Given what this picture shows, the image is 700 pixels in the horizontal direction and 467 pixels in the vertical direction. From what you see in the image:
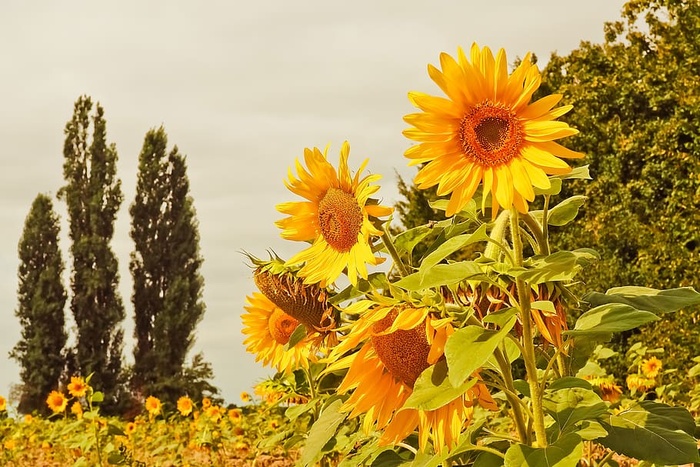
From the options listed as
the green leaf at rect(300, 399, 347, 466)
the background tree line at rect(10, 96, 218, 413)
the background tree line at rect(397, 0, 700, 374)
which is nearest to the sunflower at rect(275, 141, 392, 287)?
the green leaf at rect(300, 399, 347, 466)

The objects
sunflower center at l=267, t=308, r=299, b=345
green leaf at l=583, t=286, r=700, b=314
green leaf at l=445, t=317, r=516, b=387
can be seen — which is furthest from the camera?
sunflower center at l=267, t=308, r=299, b=345

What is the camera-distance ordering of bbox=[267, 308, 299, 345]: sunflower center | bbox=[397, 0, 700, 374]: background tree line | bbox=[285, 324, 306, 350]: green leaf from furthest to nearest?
A: 1. bbox=[397, 0, 700, 374]: background tree line
2. bbox=[267, 308, 299, 345]: sunflower center
3. bbox=[285, 324, 306, 350]: green leaf

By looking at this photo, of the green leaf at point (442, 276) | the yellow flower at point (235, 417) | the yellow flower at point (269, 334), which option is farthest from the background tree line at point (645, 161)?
the green leaf at point (442, 276)

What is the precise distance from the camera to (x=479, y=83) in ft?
5.29

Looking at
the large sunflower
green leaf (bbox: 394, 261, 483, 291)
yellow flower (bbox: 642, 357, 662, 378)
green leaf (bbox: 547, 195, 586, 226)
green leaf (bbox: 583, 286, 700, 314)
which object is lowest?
yellow flower (bbox: 642, 357, 662, 378)

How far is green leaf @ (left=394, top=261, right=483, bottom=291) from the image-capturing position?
58.8 inches

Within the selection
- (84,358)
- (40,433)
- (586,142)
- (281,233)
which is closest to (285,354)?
(281,233)

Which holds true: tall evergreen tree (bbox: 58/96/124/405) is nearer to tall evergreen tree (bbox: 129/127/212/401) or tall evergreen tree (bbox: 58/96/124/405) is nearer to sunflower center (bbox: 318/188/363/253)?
tall evergreen tree (bbox: 129/127/212/401)

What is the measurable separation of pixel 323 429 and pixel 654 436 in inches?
27.9

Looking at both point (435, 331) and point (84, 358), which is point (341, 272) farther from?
point (84, 358)

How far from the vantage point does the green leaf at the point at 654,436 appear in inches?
69.6

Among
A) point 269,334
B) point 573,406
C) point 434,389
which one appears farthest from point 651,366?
point 434,389

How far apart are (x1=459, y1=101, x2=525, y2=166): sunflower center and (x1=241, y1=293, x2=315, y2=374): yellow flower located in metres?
1.12

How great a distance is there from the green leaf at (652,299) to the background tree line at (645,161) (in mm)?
7951
